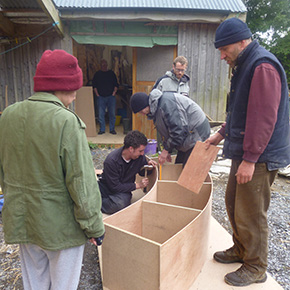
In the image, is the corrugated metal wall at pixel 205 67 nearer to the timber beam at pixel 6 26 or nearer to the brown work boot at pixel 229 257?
the timber beam at pixel 6 26

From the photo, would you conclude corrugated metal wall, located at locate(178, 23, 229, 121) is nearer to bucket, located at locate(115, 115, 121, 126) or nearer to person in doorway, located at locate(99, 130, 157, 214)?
bucket, located at locate(115, 115, 121, 126)

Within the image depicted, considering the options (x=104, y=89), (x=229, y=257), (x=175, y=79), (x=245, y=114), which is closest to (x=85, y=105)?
(x=104, y=89)

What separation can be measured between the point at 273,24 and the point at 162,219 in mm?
19638

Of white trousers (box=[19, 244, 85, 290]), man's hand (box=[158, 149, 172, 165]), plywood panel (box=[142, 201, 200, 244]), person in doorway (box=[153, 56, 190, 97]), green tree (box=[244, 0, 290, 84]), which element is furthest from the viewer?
green tree (box=[244, 0, 290, 84])

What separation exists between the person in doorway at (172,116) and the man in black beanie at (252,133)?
1.03 metres

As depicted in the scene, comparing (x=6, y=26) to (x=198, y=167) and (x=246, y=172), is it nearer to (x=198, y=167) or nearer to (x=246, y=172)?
(x=198, y=167)

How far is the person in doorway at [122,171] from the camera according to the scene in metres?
3.19

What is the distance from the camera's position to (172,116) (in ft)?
10.4

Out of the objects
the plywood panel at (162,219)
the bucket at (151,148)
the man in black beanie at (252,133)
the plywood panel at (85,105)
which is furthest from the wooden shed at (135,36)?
the plywood panel at (162,219)

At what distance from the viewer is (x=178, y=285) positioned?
210 centimetres

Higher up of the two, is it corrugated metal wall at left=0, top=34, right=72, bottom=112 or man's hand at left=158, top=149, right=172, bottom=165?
corrugated metal wall at left=0, top=34, right=72, bottom=112

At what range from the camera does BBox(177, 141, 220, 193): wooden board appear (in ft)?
8.44

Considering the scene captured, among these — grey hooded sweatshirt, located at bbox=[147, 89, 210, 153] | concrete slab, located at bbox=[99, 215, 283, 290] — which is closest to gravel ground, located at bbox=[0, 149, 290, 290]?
concrete slab, located at bbox=[99, 215, 283, 290]

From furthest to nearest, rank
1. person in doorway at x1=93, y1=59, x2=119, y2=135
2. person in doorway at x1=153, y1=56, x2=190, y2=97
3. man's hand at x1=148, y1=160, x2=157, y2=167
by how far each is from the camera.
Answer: person in doorway at x1=93, y1=59, x2=119, y2=135, person in doorway at x1=153, y1=56, x2=190, y2=97, man's hand at x1=148, y1=160, x2=157, y2=167
